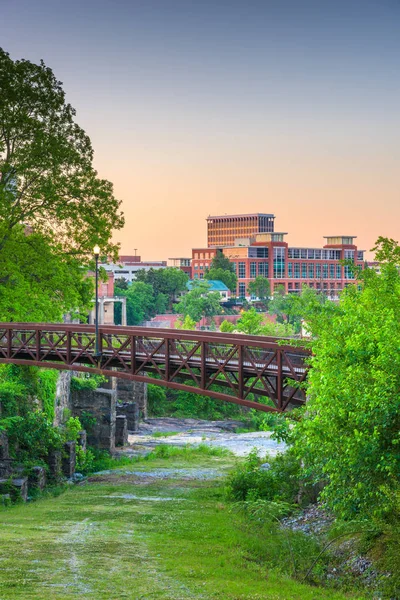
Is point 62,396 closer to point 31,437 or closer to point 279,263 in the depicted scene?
point 31,437

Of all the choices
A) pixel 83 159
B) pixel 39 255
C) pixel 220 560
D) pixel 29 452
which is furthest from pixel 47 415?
pixel 220 560

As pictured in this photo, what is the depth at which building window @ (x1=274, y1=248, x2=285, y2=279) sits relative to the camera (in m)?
167

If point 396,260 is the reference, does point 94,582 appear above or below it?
below

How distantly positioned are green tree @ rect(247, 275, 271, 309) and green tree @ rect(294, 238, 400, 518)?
13673 cm

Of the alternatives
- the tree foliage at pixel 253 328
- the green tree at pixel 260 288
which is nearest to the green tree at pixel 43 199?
the tree foliage at pixel 253 328

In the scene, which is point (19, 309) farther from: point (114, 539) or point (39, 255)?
point (114, 539)

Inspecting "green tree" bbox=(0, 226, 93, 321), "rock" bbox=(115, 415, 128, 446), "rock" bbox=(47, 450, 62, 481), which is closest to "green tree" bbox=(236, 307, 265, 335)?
"rock" bbox=(115, 415, 128, 446)

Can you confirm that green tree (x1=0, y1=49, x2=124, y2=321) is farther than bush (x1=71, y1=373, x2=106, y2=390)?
No

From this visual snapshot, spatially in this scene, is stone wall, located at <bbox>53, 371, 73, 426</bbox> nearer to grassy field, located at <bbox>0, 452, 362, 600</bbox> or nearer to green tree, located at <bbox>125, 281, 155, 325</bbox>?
grassy field, located at <bbox>0, 452, 362, 600</bbox>

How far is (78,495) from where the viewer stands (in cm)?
3259

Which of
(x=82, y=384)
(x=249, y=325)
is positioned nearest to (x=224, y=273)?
(x=249, y=325)

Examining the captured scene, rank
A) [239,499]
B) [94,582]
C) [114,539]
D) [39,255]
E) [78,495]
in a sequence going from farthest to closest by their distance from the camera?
[39,255], [78,495], [239,499], [114,539], [94,582]

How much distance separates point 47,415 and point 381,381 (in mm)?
25697

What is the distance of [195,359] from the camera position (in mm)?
32781
